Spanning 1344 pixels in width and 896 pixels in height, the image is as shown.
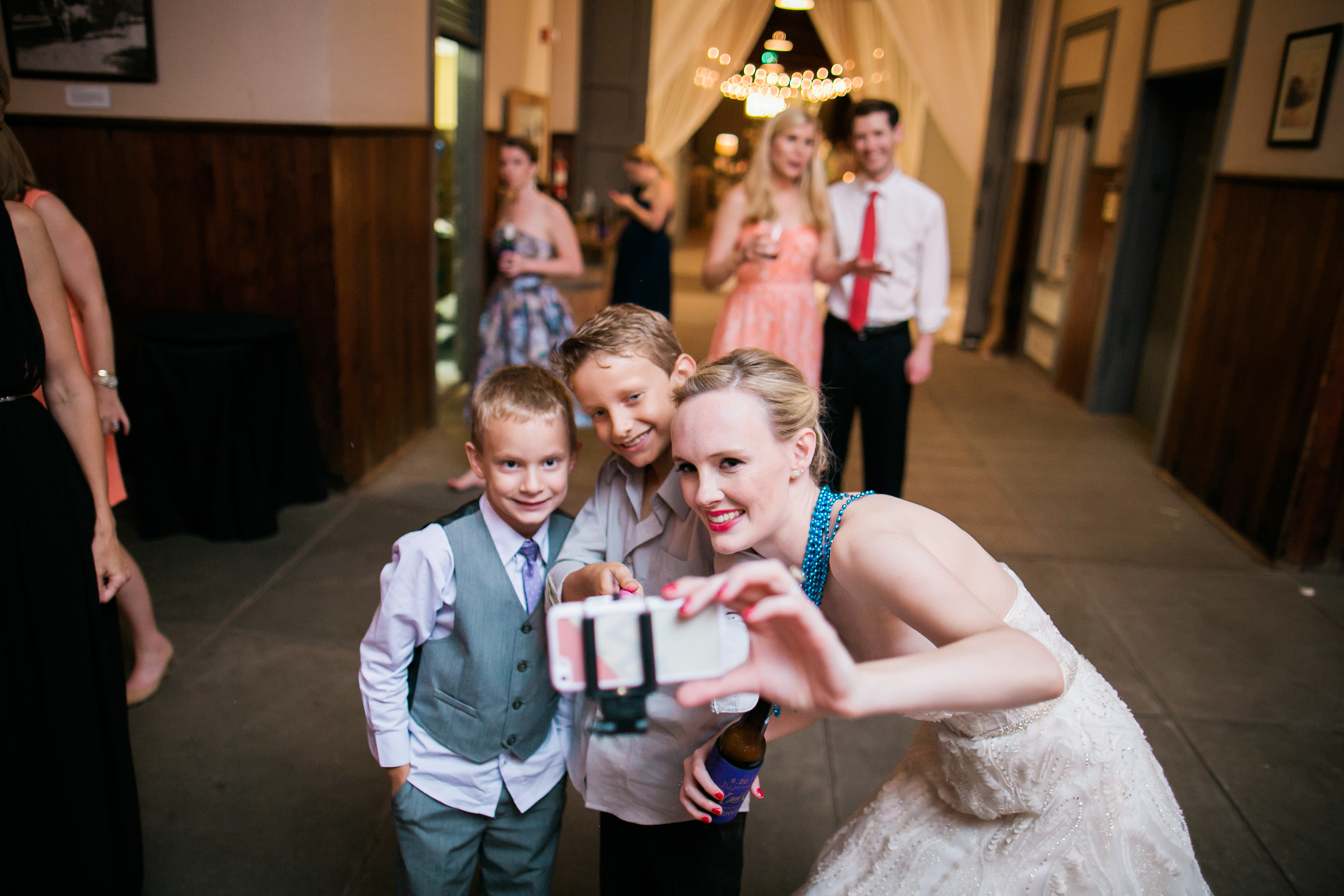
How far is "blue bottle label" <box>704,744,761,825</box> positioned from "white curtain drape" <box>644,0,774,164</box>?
18.3 feet

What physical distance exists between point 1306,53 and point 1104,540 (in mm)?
2122

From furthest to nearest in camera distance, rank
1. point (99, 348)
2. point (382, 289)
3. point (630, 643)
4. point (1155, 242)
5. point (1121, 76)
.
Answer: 1. point (1121, 76)
2. point (1155, 242)
3. point (382, 289)
4. point (99, 348)
5. point (630, 643)

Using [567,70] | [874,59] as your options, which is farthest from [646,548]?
[874,59]

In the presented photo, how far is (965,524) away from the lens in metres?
3.96

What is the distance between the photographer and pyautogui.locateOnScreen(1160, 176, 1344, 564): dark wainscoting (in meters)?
3.53

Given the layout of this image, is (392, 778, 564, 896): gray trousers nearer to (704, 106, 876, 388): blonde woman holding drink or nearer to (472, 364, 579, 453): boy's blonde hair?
(472, 364, 579, 453): boy's blonde hair

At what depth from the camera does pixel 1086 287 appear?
6.19m

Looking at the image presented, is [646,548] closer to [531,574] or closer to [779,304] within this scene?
[531,574]

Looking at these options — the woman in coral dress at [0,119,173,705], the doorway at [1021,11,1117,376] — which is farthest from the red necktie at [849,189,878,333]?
the doorway at [1021,11,1117,376]

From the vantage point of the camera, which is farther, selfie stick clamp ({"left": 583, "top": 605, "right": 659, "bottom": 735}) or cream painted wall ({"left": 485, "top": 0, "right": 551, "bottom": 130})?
cream painted wall ({"left": 485, "top": 0, "right": 551, "bottom": 130})

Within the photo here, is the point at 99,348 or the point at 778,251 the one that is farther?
the point at 778,251

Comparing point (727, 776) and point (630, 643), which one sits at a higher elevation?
point (630, 643)

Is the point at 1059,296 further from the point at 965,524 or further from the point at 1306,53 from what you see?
the point at 965,524

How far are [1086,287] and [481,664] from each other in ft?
19.3
